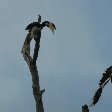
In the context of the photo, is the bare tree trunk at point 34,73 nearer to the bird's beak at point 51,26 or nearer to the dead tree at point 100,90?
the bird's beak at point 51,26

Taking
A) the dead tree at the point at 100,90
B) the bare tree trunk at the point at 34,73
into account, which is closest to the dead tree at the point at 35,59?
the bare tree trunk at the point at 34,73

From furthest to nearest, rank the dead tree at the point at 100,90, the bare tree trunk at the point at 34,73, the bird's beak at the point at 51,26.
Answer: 1. the bird's beak at the point at 51,26
2. the bare tree trunk at the point at 34,73
3. the dead tree at the point at 100,90

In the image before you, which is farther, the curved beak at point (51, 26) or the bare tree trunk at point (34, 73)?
the curved beak at point (51, 26)

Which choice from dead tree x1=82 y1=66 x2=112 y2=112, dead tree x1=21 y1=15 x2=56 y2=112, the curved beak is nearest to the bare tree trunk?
dead tree x1=21 y1=15 x2=56 y2=112

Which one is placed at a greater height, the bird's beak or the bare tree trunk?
the bird's beak

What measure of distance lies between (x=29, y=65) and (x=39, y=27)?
180 cm

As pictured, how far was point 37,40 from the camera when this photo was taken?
45.2 feet

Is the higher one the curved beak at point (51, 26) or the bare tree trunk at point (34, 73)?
the curved beak at point (51, 26)

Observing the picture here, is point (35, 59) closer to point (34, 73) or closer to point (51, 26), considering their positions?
point (34, 73)

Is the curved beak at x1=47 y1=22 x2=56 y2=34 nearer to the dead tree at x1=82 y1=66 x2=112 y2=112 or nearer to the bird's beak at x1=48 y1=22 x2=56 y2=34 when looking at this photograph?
the bird's beak at x1=48 y1=22 x2=56 y2=34

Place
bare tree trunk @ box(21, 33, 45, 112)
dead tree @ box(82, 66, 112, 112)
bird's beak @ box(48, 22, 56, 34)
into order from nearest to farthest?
1. dead tree @ box(82, 66, 112, 112)
2. bare tree trunk @ box(21, 33, 45, 112)
3. bird's beak @ box(48, 22, 56, 34)

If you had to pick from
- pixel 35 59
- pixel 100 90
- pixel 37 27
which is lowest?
pixel 100 90

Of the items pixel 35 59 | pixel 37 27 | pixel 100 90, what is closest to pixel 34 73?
pixel 35 59

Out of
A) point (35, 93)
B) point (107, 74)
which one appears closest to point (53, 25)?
point (35, 93)
